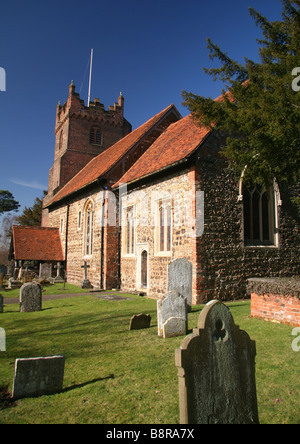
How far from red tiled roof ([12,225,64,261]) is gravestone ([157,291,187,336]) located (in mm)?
16025

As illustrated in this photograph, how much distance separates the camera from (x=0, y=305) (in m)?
9.91

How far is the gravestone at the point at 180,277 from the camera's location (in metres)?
9.31

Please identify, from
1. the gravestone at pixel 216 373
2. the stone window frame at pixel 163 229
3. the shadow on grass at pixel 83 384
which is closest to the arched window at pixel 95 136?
the stone window frame at pixel 163 229

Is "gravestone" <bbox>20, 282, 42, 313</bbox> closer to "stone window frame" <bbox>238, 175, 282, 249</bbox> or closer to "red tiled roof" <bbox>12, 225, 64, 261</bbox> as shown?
"stone window frame" <bbox>238, 175, 282, 249</bbox>

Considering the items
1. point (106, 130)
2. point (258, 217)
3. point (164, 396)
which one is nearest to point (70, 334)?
point (164, 396)

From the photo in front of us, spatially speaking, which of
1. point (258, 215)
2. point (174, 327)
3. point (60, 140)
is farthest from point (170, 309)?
point (60, 140)

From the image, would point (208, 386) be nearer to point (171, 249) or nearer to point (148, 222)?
point (171, 249)

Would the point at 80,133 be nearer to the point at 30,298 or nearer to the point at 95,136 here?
the point at 95,136

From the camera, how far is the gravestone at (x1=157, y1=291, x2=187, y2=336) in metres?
6.55

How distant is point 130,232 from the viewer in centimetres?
1538

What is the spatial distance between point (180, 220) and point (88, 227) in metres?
8.37

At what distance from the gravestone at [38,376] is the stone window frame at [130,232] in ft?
34.8

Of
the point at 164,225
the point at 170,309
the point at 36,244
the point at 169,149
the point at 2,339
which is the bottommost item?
the point at 2,339

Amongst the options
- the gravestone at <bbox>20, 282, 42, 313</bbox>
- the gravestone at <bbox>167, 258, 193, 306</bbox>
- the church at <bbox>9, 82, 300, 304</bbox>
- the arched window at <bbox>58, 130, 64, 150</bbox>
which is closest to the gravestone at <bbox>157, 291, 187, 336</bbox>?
the gravestone at <bbox>167, 258, 193, 306</bbox>
